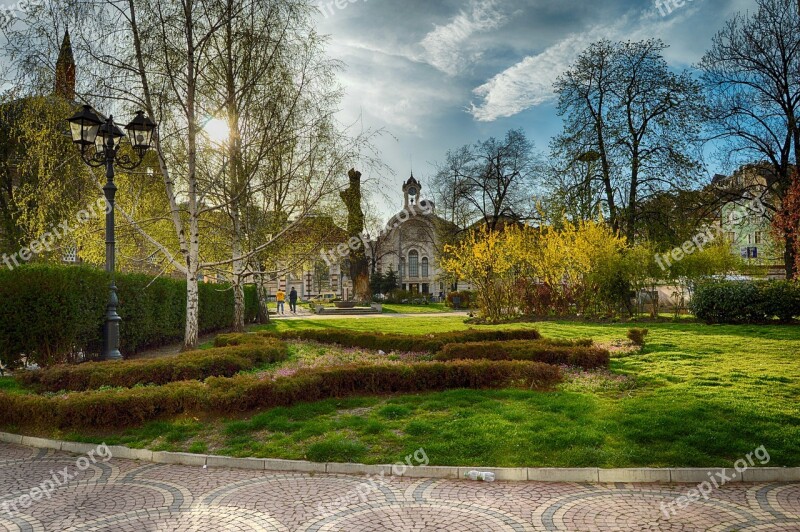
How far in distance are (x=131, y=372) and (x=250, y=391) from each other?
301 centimetres

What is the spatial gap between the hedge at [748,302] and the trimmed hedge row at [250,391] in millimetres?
14686

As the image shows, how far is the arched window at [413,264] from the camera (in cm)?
8712

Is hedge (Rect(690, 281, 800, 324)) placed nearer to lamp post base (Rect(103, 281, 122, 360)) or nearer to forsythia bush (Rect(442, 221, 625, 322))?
forsythia bush (Rect(442, 221, 625, 322))

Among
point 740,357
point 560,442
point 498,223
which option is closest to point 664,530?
point 560,442

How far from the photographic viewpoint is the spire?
12633mm

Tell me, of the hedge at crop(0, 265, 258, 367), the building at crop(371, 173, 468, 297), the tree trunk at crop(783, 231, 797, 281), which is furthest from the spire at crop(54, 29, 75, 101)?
the building at crop(371, 173, 468, 297)

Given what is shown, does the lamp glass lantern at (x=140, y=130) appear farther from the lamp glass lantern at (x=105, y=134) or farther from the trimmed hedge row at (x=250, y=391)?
the trimmed hedge row at (x=250, y=391)

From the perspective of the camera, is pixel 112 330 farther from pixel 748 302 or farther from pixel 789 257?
pixel 789 257

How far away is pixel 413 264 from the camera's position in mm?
87250

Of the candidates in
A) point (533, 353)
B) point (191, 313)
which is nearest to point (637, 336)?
point (533, 353)

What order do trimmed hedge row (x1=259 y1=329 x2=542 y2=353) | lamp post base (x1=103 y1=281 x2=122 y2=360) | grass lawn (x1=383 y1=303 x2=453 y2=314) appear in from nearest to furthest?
lamp post base (x1=103 y1=281 x2=122 y2=360) → trimmed hedge row (x1=259 y1=329 x2=542 y2=353) → grass lawn (x1=383 y1=303 x2=453 y2=314)

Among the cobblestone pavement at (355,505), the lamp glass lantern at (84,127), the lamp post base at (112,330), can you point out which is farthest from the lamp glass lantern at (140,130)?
the cobblestone pavement at (355,505)

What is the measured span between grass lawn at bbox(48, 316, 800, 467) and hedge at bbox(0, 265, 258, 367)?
5.91m

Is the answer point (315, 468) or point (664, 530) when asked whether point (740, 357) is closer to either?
point (664, 530)
